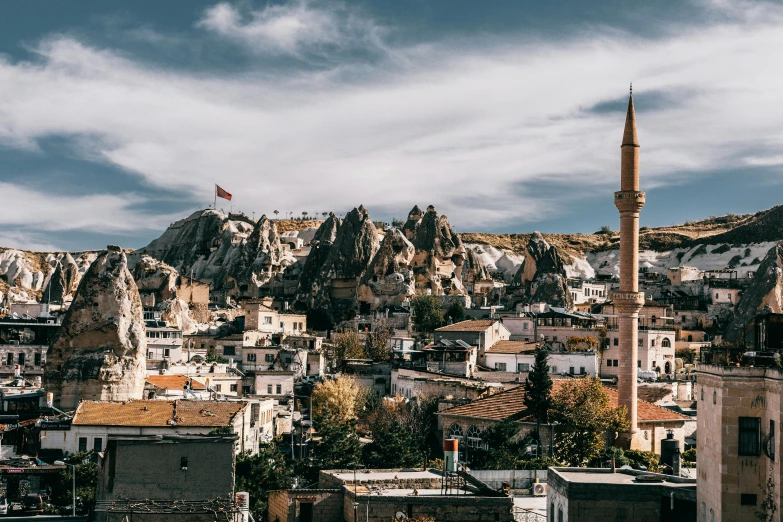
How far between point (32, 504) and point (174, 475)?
64.0 ft

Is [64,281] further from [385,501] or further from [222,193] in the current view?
[385,501]

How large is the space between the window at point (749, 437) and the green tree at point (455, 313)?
76.7 m

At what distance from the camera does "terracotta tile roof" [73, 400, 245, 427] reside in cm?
5275

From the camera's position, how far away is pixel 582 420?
55.5 m

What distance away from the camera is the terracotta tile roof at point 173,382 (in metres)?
69.8

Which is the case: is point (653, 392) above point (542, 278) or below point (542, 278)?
below

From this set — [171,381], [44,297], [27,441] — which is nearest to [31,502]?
[27,441]

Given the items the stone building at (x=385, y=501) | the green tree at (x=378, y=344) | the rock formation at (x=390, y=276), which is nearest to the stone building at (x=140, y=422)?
the stone building at (x=385, y=501)

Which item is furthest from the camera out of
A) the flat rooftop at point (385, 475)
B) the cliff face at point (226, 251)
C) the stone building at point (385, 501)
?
the cliff face at point (226, 251)

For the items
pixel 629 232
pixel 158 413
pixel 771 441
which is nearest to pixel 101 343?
pixel 158 413

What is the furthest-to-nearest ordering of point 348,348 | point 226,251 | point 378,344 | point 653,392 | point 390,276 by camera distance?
point 226,251
point 390,276
point 378,344
point 348,348
point 653,392

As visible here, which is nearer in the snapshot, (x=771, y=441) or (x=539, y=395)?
(x=771, y=441)

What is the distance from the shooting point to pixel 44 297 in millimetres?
141625

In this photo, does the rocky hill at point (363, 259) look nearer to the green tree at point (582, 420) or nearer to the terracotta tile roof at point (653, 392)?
the terracotta tile roof at point (653, 392)
